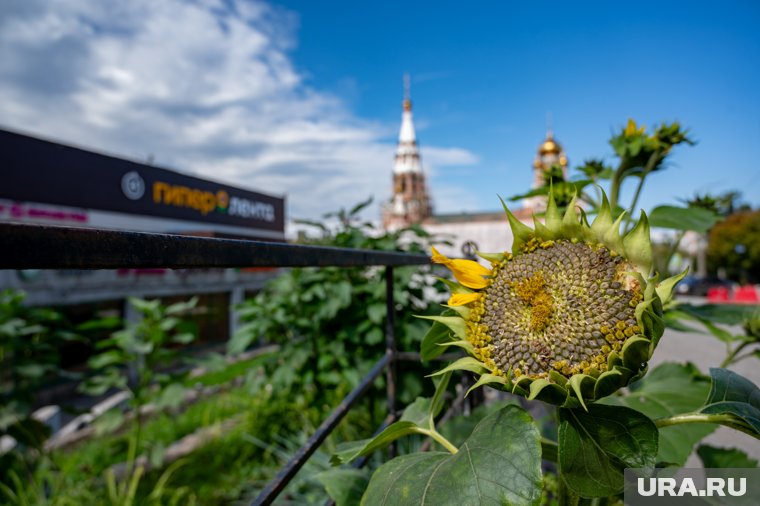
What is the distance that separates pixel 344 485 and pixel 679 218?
91 cm

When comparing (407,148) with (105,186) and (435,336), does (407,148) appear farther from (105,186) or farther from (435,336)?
(435,336)

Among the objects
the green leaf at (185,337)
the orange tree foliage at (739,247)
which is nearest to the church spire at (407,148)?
the orange tree foliage at (739,247)

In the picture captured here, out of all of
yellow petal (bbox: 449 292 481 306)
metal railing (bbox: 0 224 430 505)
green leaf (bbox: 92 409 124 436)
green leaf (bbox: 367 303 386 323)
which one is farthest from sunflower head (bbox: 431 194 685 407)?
green leaf (bbox: 92 409 124 436)

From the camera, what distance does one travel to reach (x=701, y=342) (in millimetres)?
2125

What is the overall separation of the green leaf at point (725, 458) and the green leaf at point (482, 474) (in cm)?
75

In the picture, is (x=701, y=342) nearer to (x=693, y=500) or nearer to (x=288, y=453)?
(x=693, y=500)

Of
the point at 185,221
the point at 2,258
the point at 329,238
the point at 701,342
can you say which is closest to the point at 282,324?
the point at 329,238

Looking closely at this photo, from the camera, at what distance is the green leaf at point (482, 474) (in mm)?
461

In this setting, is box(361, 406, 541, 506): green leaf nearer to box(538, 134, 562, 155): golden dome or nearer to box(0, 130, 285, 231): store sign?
box(0, 130, 285, 231): store sign

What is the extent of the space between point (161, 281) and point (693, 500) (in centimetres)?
1867

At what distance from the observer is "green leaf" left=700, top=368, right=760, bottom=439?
1.75 ft

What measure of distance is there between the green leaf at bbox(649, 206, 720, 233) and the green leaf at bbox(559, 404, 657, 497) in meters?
0.68

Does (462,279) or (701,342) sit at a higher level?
(462,279)

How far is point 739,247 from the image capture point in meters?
32.1
